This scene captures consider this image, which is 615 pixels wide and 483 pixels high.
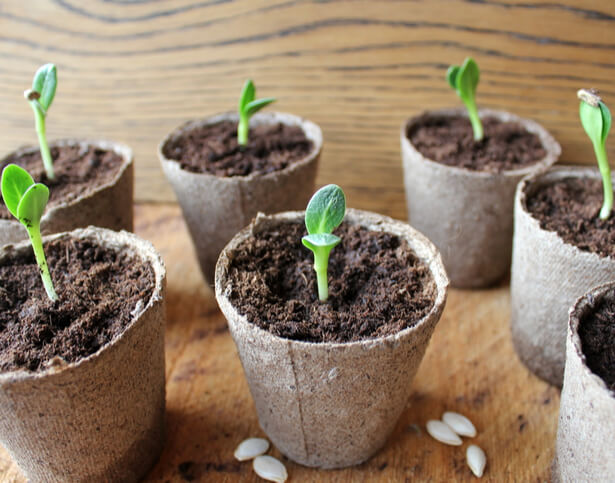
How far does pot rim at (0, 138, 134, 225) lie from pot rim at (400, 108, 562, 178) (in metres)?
0.57

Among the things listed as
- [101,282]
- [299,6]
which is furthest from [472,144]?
[101,282]

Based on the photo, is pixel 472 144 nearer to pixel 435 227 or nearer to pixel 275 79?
pixel 435 227

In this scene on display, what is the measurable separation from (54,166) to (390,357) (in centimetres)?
83

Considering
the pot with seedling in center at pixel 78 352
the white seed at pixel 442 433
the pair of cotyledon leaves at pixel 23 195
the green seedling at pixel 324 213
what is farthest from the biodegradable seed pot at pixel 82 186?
the white seed at pixel 442 433

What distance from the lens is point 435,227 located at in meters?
1.25

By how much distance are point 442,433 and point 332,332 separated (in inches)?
12.5

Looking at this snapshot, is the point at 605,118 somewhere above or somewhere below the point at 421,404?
above

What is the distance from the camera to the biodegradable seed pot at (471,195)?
115 centimetres

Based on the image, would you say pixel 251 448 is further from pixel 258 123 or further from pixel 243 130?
pixel 258 123

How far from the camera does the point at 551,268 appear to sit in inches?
37.8

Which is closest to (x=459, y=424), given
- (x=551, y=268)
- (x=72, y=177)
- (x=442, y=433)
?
(x=442, y=433)

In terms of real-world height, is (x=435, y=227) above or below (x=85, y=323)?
below

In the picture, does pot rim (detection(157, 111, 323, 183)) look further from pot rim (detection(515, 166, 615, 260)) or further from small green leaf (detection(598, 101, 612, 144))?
small green leaf (detection(598, 101, 612, 144))

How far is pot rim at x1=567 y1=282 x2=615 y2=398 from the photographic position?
0.69m
